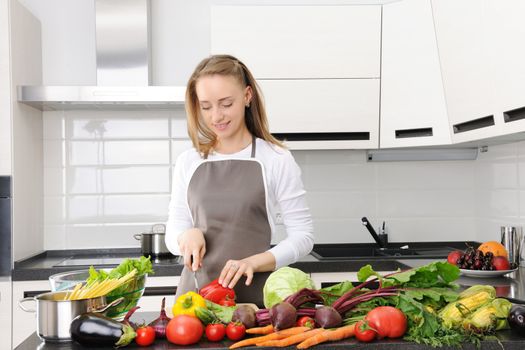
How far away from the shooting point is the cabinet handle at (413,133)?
10.5 ft

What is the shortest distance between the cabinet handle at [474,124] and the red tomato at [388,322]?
1.52 m

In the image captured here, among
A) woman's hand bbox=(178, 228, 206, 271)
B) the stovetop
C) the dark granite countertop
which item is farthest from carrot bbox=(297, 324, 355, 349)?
the stovetop

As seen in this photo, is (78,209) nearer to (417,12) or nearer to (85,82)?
(85,82)

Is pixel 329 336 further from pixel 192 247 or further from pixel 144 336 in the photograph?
pixel 192 247

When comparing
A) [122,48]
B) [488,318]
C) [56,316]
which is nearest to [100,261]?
[122,48]

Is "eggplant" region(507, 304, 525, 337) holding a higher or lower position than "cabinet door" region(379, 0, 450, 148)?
lower

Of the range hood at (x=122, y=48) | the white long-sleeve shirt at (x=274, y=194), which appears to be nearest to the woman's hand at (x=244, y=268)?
the white long-sleeve shirt at (x=274, y=194)

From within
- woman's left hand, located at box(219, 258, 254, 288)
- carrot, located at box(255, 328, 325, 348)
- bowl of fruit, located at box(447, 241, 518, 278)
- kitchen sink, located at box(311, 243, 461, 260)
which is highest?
woman's left hand, located at box(219, 258, 254, 288)

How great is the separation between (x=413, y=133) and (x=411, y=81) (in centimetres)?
26

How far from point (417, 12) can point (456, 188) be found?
1.06 m

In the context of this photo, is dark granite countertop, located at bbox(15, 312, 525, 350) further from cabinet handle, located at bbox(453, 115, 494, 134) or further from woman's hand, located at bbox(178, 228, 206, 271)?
cabinet handle, located at bbox(453, 115, 494, 134)

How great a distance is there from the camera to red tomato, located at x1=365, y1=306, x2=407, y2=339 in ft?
4.34

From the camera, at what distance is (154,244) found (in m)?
3.20

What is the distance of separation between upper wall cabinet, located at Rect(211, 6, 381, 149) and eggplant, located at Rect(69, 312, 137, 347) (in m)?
2.00
